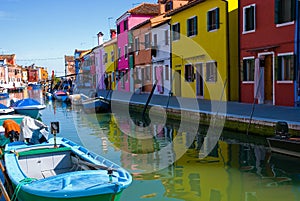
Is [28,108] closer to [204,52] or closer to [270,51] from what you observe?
[204,52]

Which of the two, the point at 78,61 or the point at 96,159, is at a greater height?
the point at 78,61

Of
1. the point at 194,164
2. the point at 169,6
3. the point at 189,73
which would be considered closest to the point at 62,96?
the point at 169,6

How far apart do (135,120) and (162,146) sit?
7.72m

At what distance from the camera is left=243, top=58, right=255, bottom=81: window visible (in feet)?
58.6

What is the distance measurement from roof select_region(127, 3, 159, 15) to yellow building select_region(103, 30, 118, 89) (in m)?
6.06

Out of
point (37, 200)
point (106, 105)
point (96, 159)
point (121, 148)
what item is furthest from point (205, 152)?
point (106, 105)

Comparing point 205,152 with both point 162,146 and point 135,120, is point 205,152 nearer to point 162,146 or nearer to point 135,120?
point 162,146

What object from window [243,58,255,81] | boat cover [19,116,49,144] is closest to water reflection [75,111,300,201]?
boat cover [19,116,49,144]

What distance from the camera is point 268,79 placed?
17.0 meters

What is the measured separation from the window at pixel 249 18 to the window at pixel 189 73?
547 centimetres

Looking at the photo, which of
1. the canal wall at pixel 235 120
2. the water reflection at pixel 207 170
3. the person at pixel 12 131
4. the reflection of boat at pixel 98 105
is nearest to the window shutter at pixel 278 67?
the canal wall at pixel 235 120

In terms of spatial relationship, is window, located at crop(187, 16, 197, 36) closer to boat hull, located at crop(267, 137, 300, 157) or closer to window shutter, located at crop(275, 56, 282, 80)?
window shutter, located at crop(275, 56, 282, 80)

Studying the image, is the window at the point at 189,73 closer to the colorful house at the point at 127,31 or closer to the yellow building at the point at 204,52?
the yellow building at the point at 204,52

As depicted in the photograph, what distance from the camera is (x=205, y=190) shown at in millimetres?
7914
